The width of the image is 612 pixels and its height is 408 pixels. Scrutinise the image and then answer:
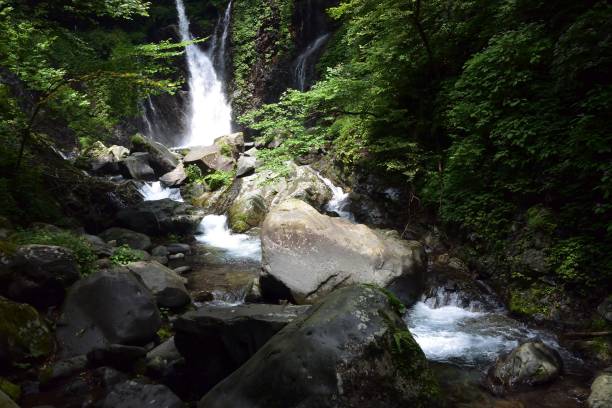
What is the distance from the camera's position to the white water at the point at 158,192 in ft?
57.0

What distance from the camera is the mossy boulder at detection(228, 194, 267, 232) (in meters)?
13.3

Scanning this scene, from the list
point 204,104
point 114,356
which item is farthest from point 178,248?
point 204,104

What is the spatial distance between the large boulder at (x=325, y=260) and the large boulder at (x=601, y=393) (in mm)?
3388

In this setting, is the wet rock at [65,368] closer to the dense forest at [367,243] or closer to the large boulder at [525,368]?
the dense forest at [367,243]

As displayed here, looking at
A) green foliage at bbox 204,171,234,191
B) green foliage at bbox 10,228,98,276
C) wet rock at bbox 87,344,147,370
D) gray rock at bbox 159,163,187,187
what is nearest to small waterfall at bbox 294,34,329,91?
green foliage at bbox 204,171,234,191

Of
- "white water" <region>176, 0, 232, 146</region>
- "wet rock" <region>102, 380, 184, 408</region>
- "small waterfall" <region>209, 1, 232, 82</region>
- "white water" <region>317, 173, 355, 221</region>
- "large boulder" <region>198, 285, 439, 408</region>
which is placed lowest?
"wet rock" <region>102, 380, 184, 408</region>

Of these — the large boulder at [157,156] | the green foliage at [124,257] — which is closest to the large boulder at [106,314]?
the green foliage at [124,257]

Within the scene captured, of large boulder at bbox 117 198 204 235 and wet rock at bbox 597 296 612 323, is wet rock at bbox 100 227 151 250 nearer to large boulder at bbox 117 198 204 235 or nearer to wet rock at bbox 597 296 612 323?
large boulder at bbox 117 198 204 235

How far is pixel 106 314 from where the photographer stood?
5.83 meters

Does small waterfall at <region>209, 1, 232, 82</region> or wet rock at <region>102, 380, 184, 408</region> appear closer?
wet rock at <region>102, 380, 184, 408</region>

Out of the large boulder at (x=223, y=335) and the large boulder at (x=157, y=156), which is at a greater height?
the large boulder at (x=157, y=156)

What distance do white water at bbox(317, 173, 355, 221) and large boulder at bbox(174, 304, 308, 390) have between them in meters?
7.39

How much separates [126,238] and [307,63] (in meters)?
14.4

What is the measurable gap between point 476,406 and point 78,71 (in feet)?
30.6
